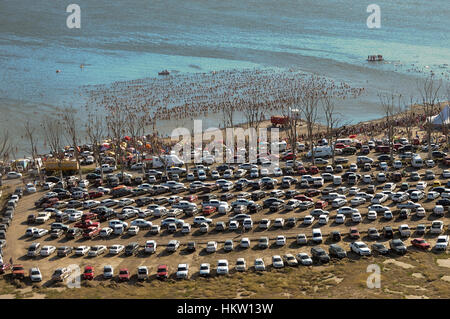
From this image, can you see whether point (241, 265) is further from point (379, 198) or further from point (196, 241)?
point (379, 198)

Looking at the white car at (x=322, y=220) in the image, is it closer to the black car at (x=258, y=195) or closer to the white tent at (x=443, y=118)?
the black car at (x=258, y=195)

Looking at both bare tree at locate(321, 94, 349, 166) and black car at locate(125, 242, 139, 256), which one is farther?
bare tree at locate(321, 94, 349, 166)

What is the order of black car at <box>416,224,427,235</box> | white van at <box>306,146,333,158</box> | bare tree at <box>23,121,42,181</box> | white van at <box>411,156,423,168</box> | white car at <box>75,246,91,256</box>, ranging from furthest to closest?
white van at <box>306,146,333,158</box> → bare tree at <box>23,121,42,181</box> → white van at <box>411,156,423,168</box> → black car at <box>416,224,427,235</box> → white car at <box>75,246,91,256</box>

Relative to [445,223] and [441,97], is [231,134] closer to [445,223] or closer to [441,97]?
[445,223]

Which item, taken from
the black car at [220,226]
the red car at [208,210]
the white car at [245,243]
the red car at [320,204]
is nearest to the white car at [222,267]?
the white car at [245,243]

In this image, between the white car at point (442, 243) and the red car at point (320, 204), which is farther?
the red car at point (320, 204)

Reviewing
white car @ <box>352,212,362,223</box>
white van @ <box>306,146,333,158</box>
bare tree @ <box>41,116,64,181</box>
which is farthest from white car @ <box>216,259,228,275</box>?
bare tree @ <box>41,116,64,181</box>

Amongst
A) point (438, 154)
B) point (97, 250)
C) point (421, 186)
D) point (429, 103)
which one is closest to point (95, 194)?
point (97, 250)

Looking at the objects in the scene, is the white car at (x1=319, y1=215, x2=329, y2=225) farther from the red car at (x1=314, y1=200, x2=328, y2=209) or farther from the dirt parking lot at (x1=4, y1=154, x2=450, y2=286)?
the red car at (x1=314, y1=200, x2=328, y2=209)
